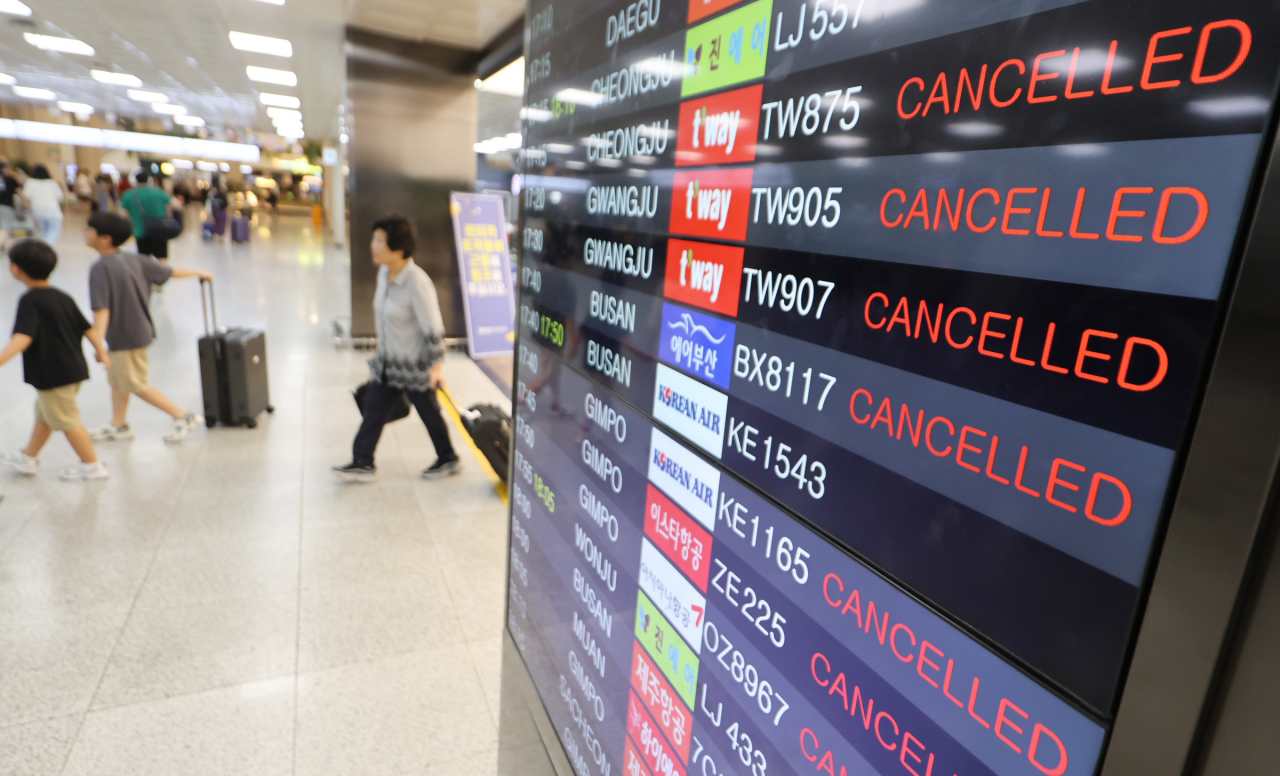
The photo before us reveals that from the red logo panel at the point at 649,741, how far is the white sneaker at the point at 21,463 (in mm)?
4783

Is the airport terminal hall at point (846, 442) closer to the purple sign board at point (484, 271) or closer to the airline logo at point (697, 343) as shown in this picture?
the airline logo at point (697, 343)

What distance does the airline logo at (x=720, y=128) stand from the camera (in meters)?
0.94

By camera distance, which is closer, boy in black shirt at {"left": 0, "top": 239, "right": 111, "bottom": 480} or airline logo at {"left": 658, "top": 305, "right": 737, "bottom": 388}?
airline logo at {"left": 658, "top": 305, "right": 737, "bottom": 388}

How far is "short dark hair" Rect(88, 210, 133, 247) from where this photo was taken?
4586 millimetres

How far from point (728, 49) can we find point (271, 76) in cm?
1429

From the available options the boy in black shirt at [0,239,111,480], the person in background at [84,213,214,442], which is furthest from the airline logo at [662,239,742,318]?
the person in background at [84,213,214,442]

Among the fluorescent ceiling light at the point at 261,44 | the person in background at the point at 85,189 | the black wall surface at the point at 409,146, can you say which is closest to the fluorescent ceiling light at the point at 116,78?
the person in background at the point at 85,189

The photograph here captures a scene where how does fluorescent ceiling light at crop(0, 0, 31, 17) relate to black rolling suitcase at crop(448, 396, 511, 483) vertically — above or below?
above

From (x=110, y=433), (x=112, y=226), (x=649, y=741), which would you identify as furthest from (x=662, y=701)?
(x=110, y=433)

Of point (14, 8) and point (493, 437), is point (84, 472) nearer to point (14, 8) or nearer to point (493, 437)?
point (493, 437)

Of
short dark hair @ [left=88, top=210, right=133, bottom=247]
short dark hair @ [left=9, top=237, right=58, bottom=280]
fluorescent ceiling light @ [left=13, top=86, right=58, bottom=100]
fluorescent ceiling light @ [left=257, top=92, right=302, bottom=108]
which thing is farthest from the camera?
fluorescent ceiling light @ [left=13, top=86, right=58, bottom=100]

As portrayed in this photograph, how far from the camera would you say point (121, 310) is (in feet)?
15.4

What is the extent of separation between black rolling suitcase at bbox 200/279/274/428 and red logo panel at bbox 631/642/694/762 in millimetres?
5121

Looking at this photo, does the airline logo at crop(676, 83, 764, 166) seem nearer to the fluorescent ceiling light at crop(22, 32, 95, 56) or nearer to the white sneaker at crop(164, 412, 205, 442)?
the white sneaker at crop(164, 412, 205, 442)
